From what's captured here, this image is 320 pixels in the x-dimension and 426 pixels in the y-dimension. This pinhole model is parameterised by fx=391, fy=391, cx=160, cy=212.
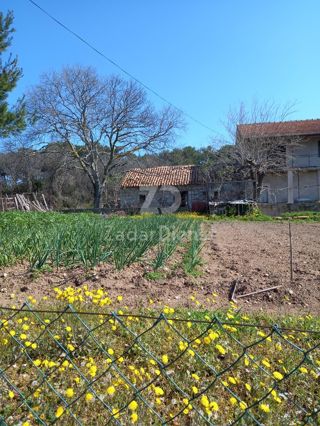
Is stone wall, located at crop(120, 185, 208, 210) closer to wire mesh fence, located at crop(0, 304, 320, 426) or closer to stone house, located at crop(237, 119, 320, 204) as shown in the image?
stone house, located at crop(237, 119, 320, 204)

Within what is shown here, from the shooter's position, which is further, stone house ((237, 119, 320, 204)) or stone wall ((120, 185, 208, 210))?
stone wall ((120, 185, 208, 210))

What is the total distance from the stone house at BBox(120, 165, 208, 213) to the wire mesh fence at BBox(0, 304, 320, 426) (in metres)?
23.1

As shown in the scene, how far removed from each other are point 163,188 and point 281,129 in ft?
30.3

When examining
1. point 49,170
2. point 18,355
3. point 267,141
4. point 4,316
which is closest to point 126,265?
point 4,316

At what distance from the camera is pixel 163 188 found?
2847cm

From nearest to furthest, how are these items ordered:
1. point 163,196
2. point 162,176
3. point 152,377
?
1. point 152,377
2. point 163,196
3. point 162,176

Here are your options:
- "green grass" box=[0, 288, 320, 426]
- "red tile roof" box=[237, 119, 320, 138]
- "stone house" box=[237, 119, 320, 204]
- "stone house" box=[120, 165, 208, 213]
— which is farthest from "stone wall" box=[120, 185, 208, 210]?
"green grass" box=[0, 288, 320, 426]

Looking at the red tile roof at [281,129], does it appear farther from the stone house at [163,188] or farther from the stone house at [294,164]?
the stone house at [163,188]

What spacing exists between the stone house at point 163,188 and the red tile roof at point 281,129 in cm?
530

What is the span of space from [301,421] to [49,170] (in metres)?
34.3

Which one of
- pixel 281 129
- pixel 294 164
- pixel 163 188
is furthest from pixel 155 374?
pixel 163 188

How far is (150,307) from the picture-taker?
372 cm

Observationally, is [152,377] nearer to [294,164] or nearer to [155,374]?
[155,374]

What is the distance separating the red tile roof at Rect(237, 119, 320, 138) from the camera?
71.8ft
